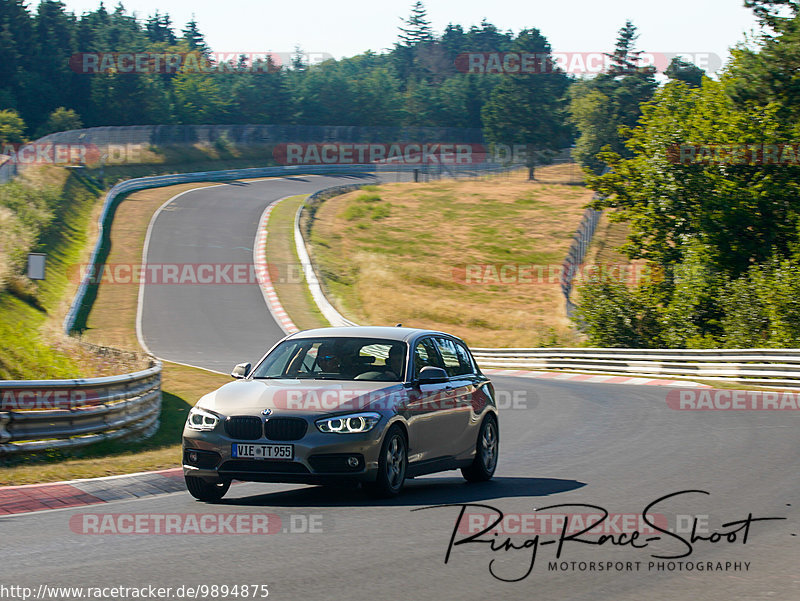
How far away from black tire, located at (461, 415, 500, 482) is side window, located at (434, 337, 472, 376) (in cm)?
60

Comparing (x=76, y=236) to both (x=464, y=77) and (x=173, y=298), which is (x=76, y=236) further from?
(x=464, y=77)

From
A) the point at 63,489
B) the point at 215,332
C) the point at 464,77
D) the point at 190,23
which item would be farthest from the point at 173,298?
the point at 190,23

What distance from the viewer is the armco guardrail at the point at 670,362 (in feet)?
81.5

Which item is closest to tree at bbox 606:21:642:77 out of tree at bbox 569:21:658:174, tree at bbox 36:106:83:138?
tree at bbox 569:21:658:174

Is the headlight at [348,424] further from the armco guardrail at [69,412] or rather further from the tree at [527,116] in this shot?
the tree at [527,116]

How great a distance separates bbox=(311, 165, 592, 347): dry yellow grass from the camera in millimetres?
43625

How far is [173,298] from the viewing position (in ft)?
129

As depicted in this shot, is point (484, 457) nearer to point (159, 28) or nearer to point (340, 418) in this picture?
point (340, 418)

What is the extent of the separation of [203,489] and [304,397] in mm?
1253

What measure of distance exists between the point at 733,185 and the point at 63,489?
31.7 m

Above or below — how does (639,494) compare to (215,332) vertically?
above

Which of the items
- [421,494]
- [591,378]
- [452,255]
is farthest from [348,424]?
[452,255]

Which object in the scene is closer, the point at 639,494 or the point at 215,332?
the point at 639,494

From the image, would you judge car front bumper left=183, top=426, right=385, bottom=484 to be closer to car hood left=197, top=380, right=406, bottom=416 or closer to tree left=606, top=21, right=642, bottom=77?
car hood left=197, top=380, right=406, bottom=416
